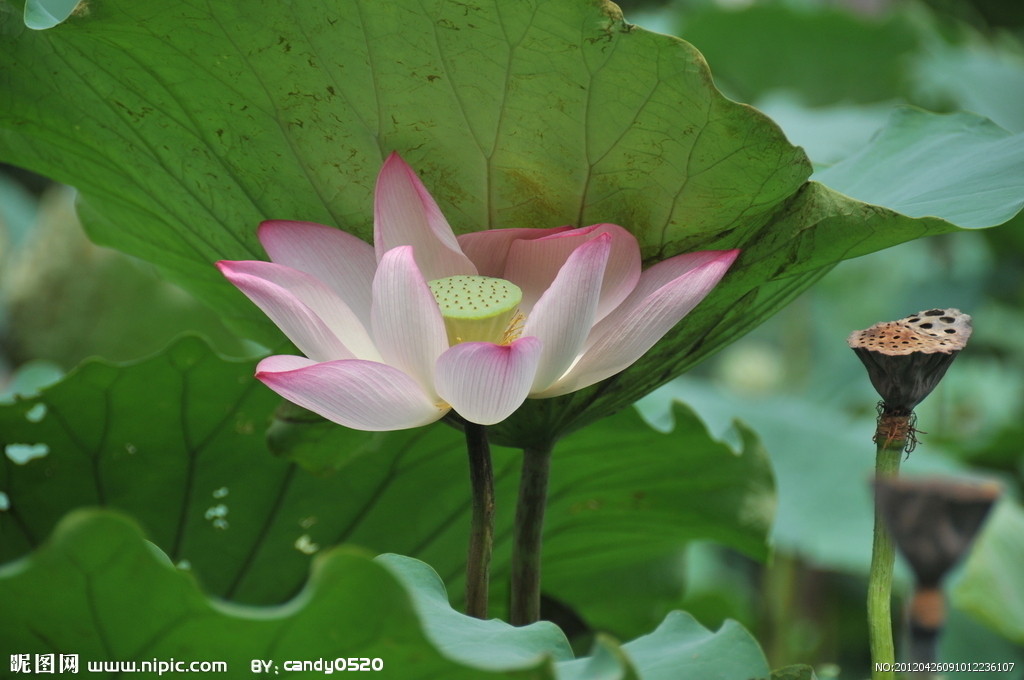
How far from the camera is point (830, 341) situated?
3.01m

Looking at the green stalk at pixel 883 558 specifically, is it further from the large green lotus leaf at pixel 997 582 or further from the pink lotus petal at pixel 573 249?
the large green lotus leaf at pixel 997 582

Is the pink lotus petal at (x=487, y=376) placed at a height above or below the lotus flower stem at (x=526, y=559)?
above

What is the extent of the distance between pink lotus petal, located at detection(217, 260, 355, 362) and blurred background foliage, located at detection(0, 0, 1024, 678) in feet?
1.26

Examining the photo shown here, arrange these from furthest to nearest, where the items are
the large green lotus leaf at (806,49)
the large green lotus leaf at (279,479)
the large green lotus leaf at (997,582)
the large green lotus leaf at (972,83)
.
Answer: the large green lotus leaf at (806,49) → the large green lotus leaf at (972,83) → the large green lotus leaf at (997,582) → the large green lotus leaf at (279,479)

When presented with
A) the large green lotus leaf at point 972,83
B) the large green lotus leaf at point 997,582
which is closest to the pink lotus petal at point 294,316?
the large green lotus leaf at point 997,582

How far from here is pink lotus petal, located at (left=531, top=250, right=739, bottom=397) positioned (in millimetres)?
400

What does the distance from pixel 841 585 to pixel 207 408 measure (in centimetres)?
158

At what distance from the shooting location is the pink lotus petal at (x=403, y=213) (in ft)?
1.39

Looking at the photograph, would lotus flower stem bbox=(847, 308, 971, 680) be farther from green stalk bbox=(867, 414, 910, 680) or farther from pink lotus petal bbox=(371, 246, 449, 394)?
pink lotus petal bbox=(371, 246, 449, 394)

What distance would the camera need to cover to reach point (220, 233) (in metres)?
0.50

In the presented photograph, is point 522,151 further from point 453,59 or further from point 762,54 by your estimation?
point 762,54

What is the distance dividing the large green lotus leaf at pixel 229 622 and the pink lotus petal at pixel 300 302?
0.10 meters

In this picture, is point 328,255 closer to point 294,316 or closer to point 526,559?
point 294,316

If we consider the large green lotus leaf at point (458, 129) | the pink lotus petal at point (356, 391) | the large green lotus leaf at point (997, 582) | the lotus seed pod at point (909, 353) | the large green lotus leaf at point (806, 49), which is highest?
the large green lotus leaf at point (806, 49)
